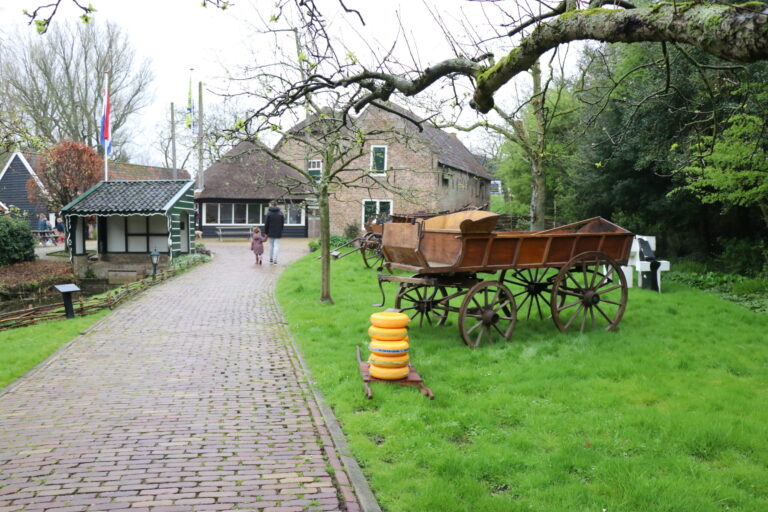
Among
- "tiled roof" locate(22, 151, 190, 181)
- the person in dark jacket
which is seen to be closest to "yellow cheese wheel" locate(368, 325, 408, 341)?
the person in dark jacket

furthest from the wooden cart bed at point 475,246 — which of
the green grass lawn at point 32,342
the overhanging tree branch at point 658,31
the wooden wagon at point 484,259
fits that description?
the green grass lawn at point 32,342

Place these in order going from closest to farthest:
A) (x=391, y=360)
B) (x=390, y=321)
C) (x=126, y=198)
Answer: (x=390, y=321), (x=391, y=360), (x=126, y=198)

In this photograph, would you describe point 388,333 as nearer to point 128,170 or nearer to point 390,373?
point 390,373

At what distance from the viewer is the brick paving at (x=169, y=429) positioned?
446 centimetres

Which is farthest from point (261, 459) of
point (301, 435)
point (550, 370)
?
point (550, 370)

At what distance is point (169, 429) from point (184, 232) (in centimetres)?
1988

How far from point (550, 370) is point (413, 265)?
256 centimetres

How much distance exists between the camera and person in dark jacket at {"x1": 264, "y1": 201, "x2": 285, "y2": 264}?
2064cm

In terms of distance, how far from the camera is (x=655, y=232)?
2139 cm

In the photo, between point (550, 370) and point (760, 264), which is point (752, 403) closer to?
point (550, 370)

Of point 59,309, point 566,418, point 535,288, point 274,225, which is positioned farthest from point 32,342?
point 274,225

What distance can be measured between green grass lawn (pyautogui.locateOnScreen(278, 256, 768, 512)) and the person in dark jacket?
10.8 metres

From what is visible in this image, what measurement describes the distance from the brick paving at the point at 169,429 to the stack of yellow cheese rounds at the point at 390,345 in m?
0.91

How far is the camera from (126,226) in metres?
23.1
